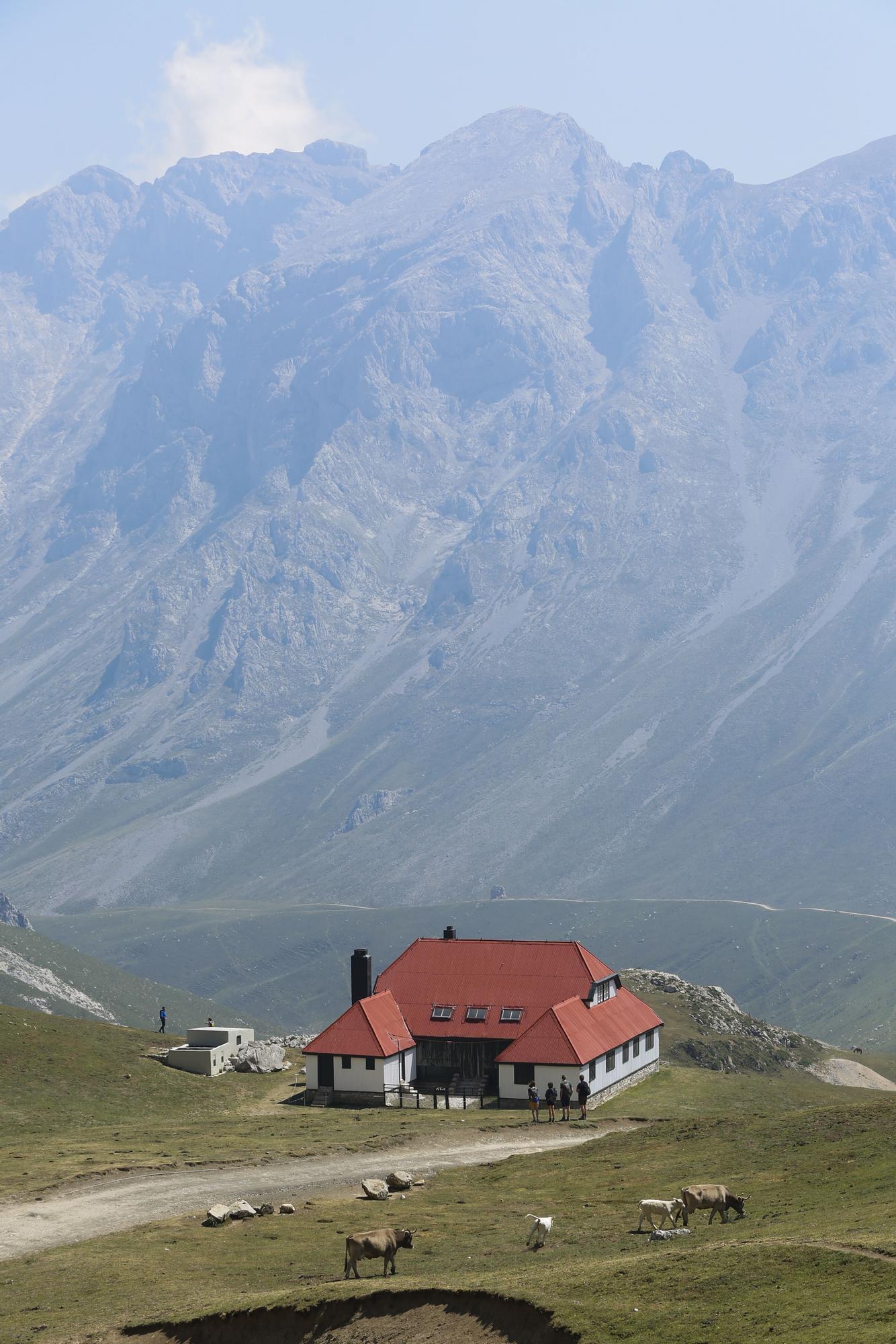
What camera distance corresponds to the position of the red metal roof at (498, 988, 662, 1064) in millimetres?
89188

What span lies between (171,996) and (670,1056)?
95.0m

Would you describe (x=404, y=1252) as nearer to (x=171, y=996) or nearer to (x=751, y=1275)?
(x=751, y=1275)

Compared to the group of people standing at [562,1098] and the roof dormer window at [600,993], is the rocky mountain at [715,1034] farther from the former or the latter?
the group of people standing at [562,1098]

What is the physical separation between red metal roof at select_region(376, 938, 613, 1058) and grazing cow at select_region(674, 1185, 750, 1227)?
48.5m

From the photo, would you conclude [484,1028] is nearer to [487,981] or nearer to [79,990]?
[487,981]

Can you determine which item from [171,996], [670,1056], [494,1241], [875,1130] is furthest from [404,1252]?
[171,996]

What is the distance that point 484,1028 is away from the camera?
96062mm

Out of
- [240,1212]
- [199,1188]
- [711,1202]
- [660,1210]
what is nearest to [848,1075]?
[199,1188]

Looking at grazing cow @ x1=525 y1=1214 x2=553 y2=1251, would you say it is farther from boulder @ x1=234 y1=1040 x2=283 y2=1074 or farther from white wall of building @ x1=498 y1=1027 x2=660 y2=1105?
boulder @ x1=234 y1=1040 x2=283 y2=1074

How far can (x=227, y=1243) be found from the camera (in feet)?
165

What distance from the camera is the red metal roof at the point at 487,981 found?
96812mm

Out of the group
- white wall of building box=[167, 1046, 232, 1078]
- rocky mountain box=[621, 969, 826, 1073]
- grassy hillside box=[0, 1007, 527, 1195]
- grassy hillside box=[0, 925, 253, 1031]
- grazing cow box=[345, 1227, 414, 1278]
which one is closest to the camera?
grazing cow box=[345, 1227, 414, 1278]

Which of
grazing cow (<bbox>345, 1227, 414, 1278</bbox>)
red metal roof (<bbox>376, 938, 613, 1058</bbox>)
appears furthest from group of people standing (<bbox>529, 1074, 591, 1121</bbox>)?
grazing cow (<bbox>345, 1227, 414, 1278</bbox>)

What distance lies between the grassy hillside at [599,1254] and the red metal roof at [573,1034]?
77.0ft
